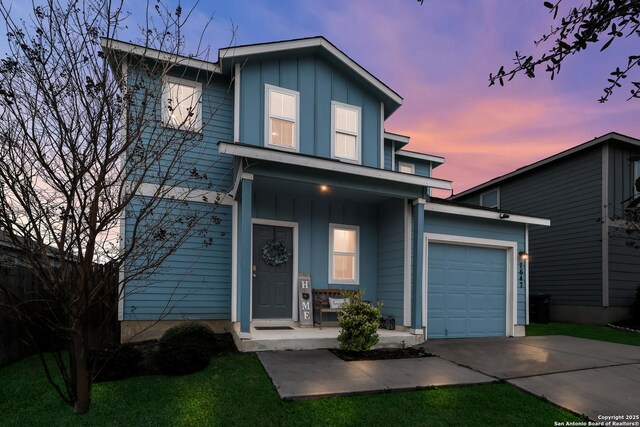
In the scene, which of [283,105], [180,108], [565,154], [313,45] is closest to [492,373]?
[283,105]

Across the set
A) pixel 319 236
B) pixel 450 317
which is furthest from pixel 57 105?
pixel 450 317

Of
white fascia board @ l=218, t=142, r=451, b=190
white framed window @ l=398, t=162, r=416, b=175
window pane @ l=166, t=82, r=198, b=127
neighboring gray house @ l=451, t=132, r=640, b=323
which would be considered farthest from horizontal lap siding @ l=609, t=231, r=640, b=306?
window pane @ l=166, t=82, r=198, b=127

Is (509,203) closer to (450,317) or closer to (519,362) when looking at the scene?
(450,317)

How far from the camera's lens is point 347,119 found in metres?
8.98

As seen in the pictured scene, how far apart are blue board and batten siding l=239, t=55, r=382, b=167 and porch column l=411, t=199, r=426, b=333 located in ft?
6.09

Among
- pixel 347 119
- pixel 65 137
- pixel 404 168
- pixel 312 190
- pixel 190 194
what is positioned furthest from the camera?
pixel 404 168

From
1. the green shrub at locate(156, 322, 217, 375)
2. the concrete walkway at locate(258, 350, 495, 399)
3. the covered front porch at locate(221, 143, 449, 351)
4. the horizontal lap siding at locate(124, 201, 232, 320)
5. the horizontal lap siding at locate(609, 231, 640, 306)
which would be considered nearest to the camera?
the concrete walkway at locate(258, 350, 495, 399)

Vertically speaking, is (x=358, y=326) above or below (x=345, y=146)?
below

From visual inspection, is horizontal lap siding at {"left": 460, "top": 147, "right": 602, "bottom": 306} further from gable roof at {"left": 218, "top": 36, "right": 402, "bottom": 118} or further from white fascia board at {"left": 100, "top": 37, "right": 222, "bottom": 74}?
white fascia board at {"left": 100, "top": 37, "right": 222, "bottom": 74}

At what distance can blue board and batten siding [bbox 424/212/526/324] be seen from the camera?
8.44 metres

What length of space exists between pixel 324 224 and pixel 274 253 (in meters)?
1.31

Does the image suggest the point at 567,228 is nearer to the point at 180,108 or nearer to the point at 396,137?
the point at 396,137

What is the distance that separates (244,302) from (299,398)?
2.33 metres

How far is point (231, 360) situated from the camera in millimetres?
5684
